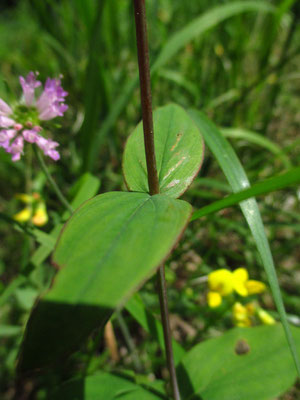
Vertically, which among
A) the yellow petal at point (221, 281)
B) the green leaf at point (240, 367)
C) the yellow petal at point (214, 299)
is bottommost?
the green leaf at point (240, 367)

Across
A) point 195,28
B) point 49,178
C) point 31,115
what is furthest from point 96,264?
point 195,28

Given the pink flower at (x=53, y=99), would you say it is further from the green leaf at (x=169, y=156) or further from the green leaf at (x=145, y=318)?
the green leaf at (x=145, y=318)

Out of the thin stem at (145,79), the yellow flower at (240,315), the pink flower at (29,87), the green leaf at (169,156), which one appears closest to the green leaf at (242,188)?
the green leaf at (169,156)

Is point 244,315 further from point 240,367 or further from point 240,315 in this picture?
point 240,367

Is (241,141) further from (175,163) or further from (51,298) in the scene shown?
(51,298)

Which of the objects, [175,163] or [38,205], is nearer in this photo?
[175,163]

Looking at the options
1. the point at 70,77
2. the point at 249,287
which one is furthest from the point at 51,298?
the point at 70,77

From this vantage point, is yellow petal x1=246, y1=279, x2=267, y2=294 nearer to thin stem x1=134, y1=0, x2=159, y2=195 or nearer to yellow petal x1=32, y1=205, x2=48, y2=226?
thin stem x1=134, y1=0, x2=159, y2=195
